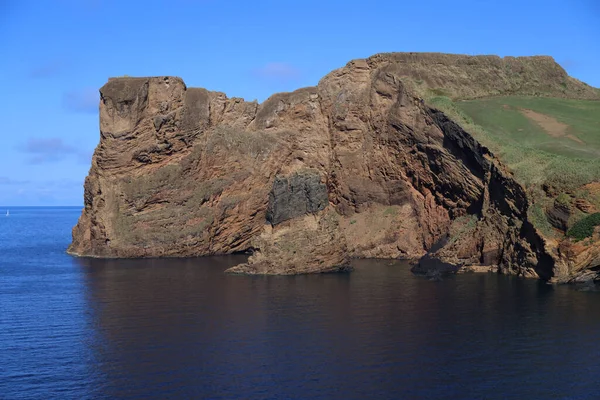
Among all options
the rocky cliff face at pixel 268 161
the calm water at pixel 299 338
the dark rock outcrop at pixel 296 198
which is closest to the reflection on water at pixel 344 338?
the calm water at pixel 299 338

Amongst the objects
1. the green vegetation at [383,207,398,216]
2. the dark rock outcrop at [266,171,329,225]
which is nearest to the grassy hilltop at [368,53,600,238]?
the green vegetation at [383,207,398,216]

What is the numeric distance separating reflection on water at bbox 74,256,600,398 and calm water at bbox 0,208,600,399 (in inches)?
4.3

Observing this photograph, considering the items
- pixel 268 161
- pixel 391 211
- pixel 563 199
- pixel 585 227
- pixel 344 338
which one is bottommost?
pixel 344 338

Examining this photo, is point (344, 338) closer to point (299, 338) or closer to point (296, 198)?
point (299, 338)

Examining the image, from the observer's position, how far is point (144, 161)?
8200 centimetres

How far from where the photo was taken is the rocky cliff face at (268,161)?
253 feet

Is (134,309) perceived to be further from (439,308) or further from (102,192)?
(102,192)

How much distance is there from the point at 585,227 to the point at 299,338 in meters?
26.8

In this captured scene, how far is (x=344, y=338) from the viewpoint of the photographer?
40.2 m

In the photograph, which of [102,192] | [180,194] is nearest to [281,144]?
[180,194]

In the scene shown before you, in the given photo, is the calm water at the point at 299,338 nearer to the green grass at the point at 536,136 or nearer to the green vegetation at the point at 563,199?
the green vegetation at the point at 563,199

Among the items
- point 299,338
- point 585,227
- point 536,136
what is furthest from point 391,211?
point 299,338

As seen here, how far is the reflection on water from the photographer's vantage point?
32.4m

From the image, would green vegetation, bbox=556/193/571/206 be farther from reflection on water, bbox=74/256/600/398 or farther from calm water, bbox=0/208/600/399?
reflection on water, bbox=74/256/600/398
